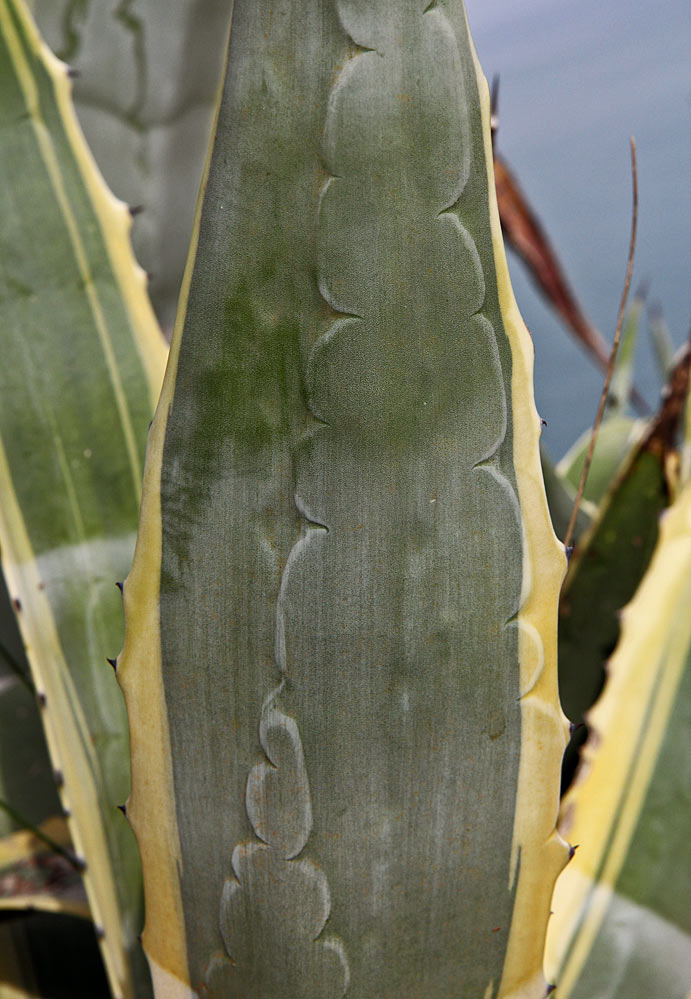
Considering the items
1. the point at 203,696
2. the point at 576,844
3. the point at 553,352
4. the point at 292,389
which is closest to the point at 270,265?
the point at 292,389

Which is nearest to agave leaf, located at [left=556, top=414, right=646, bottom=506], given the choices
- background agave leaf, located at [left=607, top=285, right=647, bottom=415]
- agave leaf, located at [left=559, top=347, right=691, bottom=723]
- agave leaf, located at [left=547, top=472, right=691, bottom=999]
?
background agave leaf, located at [left=607, top=285, right=647, bottom=415]

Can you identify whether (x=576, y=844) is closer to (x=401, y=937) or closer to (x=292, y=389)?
(x=401, y=937)

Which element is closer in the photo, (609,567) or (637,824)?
(637,824)

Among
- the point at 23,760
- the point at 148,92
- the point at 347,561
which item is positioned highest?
the point at 148,92

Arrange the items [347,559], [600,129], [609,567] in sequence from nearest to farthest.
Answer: [347,559] < [609,567] < [600,129]

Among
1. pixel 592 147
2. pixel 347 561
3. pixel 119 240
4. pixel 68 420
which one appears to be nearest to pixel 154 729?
pixel 347 561

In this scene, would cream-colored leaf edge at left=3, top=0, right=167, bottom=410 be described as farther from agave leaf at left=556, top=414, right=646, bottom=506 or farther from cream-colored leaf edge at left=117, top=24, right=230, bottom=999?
agave leaf at left=556, top=414, right=646, bottom=506

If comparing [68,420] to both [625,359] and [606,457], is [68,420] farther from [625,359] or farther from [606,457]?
[625,359]
